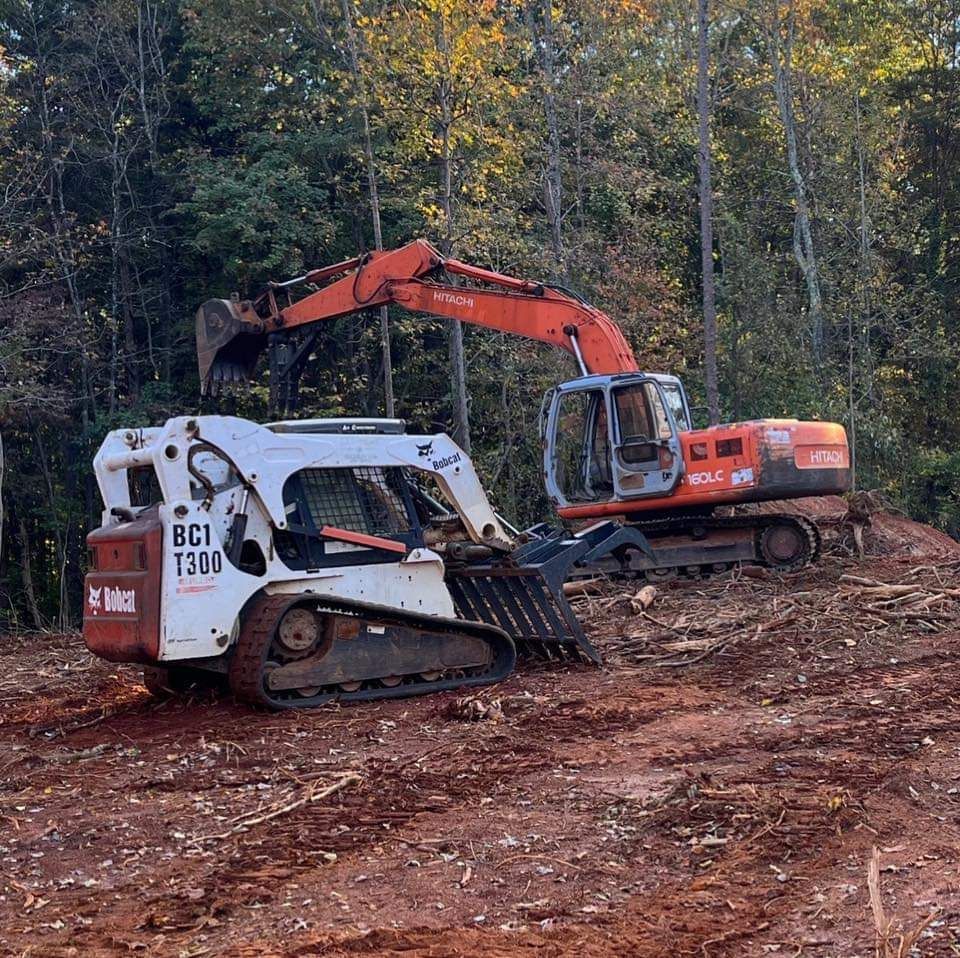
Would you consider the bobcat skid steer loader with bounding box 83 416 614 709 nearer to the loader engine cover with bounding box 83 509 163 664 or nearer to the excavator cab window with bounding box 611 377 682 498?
the loader engine cover with bounding box 83 509 163 664

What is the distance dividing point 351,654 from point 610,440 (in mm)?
7053

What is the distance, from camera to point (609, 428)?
50.1 ft

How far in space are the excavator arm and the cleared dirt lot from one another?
489 centimetres

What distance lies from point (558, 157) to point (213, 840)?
20058 millimetres

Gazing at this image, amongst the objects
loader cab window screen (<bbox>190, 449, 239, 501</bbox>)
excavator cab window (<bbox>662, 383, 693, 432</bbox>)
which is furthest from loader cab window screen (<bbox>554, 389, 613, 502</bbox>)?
loader cab window screen (<bbox>190, 449, 239, 501</bbox>)

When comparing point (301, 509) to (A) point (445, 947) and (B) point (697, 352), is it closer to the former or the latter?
(A) point (445, 947)

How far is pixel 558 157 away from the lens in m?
24.2

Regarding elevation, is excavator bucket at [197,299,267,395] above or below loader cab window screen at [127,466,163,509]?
above

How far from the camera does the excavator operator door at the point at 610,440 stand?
49.4 feet

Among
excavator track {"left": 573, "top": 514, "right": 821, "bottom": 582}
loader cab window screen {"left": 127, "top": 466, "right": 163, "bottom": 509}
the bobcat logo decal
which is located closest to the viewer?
the bobcat logo decal

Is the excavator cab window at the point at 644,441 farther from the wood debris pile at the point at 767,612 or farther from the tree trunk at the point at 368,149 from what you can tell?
the tree trunk at the point at 368,149

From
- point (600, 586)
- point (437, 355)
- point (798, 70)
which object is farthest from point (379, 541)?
point (798, 70)

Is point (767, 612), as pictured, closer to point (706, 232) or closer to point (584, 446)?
point (584, 446)

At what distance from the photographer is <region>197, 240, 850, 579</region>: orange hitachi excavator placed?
1435cm
